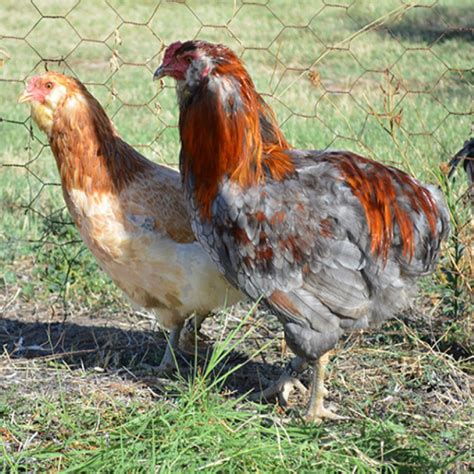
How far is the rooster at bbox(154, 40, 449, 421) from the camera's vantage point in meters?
3.23

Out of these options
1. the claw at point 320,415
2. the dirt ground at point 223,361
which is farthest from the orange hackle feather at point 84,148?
the claw at point 320,415

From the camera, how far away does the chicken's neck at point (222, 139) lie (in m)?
3.26

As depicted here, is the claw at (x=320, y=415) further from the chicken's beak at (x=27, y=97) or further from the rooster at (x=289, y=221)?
the chicken's beak at (x=27, y=97)

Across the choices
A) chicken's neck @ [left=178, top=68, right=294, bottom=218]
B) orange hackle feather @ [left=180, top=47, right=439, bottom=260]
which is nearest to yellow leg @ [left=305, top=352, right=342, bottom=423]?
orange hackle feather @ [left=180, top=47, right=439, bottom=260]

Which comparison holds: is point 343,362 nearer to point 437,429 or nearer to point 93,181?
point 437,429

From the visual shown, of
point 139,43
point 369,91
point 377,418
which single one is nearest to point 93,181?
point 377,418

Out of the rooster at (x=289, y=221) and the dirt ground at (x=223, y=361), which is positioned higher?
the rooster at (x=289, y=221)

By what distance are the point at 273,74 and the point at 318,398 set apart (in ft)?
5.87

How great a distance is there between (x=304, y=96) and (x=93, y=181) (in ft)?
15.1

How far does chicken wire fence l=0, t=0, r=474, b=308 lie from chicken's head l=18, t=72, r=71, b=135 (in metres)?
0.41

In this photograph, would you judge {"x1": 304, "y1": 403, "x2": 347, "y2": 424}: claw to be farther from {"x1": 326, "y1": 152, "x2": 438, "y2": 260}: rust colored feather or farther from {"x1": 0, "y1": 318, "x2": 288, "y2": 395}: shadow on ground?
{"x1": 326, "y1": 152, "x2": 438, "y2": 260}: rust colored feather

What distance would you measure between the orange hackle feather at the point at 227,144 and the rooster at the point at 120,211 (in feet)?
1.10

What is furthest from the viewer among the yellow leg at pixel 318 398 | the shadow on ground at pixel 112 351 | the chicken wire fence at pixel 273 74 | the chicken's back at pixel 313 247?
the chicken wire fence at pixel 273 74

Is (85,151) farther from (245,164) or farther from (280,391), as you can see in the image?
(280,391)
